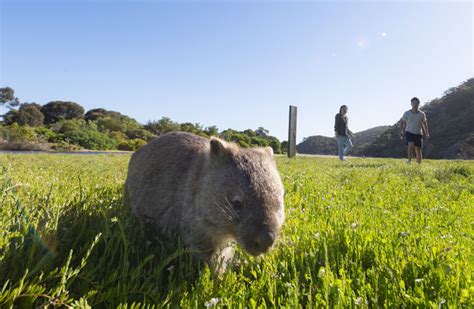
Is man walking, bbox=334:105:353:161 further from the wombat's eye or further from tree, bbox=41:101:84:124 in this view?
tree, bbox=41:101:84:124

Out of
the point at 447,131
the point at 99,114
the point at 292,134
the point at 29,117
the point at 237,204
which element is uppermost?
the point at 99,114

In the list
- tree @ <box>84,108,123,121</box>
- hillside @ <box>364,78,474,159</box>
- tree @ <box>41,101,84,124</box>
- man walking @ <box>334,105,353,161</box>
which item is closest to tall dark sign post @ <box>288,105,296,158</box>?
man walking @ <box>334,105,353,161</box>

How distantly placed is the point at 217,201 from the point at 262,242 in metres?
0.61

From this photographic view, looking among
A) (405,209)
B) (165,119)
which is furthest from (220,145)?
(165,119)

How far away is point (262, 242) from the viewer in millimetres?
2383

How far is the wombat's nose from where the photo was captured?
7.82 ft

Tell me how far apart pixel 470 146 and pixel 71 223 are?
4542 centimetres

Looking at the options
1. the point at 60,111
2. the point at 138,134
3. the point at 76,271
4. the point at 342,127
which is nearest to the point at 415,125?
the point at 342,127

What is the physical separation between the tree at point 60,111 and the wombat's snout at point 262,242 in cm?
5534

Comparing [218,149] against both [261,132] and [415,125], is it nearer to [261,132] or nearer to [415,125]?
[415,125]

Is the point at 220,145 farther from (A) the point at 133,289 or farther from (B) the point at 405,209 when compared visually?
(B) the point at 405,209

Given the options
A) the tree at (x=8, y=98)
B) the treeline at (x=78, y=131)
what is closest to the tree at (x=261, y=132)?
the treeline at (x=78, y=131)

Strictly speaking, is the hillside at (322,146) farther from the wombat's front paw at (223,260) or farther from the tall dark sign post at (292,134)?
the wombat's front paw at (223,260)

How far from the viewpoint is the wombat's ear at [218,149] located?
10.0 feet
